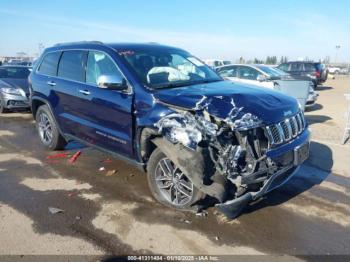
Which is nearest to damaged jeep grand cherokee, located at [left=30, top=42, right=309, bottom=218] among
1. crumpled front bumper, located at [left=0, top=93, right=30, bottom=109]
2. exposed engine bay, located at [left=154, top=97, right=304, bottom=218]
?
exposed engine bay, located at [left=154, top=97, right=304, bottom=218]

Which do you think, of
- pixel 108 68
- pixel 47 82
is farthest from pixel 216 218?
pixel 47 82

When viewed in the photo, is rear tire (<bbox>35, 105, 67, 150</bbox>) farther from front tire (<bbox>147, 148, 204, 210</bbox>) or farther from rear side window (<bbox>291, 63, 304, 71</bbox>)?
rear side window (<bbox>291, 63, 304, 71</bbox>)

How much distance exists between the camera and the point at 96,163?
6.17m

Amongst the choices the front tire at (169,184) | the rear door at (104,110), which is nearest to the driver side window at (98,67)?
the rear door at (104,110)

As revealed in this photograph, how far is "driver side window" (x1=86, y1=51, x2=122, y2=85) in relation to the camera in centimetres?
485

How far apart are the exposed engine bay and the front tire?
13.3 inches

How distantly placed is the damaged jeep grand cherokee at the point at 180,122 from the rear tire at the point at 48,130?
605mm

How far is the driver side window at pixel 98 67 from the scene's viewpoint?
4848 mm

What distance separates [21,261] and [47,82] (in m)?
3.83

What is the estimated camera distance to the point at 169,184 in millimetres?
4309

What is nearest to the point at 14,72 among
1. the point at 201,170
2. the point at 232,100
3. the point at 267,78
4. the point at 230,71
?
the point at 230,71

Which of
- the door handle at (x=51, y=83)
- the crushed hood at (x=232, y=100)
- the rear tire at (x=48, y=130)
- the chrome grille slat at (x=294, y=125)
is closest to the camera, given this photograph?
the crushed hood at (x=232, y=100)

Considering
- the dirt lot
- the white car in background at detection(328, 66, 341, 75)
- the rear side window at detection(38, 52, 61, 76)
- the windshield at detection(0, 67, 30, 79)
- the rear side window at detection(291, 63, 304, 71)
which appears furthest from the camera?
the white car in background at detection(328, 66, 341, 75)

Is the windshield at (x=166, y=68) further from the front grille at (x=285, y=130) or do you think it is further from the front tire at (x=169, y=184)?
A: the front grille at (x=285, y=130)
